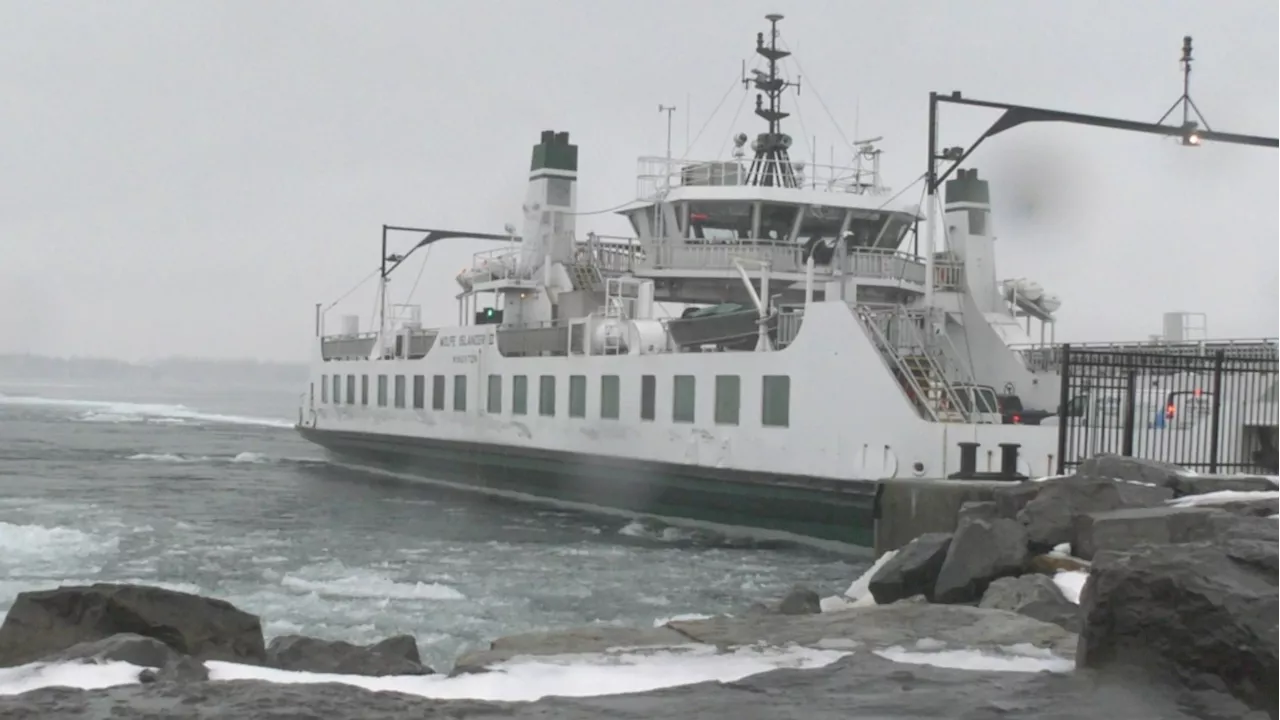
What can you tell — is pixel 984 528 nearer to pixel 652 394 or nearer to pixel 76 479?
pixel 652 394

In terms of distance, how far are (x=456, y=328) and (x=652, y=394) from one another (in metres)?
8.38

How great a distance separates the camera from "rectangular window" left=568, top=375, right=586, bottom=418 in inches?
917

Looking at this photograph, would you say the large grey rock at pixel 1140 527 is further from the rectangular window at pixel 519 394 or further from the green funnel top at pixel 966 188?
the green funnel top at pixel 966 188

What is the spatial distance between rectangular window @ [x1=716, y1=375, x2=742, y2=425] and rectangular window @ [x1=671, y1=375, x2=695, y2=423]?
0.67 meters

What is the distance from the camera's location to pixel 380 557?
17312 mm

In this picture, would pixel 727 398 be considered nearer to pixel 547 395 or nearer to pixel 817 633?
pixel 547 395

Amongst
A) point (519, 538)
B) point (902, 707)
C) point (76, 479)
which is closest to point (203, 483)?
point (76, 479)

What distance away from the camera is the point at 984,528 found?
9352mm

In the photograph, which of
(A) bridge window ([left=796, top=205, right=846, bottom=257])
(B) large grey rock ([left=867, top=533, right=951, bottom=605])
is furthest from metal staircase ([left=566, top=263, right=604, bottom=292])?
Result: (B) large grey rock ([left=867, top=533, right=951, bottom=605])

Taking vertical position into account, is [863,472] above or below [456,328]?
below

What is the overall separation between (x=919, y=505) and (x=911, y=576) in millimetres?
3936

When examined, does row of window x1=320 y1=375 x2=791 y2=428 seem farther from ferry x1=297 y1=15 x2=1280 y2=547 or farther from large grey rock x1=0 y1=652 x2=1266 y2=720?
large grey rock x1=0 y1=652 x2=1266 y2=720

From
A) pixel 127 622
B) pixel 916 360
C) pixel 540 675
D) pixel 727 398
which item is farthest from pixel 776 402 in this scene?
pixel 540 675

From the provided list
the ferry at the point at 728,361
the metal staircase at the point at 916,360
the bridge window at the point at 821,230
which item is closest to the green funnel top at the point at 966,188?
the ferry at the point at 728,361
